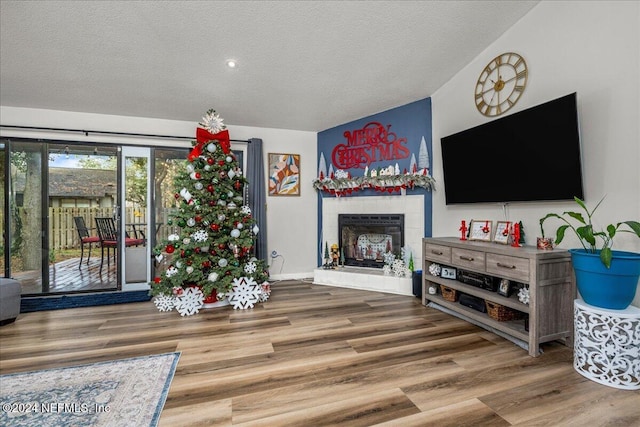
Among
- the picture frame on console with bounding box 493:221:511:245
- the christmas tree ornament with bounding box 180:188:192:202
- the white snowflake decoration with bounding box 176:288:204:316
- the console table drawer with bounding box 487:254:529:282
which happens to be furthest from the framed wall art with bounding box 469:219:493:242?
the christmas tree ornament with bounding box 180:188:192:202

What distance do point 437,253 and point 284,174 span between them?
258 centimetres

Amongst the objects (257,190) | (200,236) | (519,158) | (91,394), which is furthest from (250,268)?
(519,158)

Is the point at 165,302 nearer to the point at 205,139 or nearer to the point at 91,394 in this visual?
the point at 91,394

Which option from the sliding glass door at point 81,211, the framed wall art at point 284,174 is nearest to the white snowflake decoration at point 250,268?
the sliding glass door at point 81,211

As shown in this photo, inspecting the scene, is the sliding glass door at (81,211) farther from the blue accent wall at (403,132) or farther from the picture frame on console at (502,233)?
the picture frame on console at (502,233)

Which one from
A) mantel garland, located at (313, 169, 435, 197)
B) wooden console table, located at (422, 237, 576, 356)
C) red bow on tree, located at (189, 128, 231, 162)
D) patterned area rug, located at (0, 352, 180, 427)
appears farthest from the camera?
mantel garland, located at (313, 169, 435, 197)

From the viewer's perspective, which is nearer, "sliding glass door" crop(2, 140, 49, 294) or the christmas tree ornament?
the christmas tree ornament

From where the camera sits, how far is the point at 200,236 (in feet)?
10.5

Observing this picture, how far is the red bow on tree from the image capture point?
3.39 m

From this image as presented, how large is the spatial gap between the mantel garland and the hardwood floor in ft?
5.08

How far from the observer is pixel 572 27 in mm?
2342

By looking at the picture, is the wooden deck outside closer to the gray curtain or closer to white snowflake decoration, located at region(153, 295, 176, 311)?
white snowflake decoration, located at region(153, 295, 176, 311)

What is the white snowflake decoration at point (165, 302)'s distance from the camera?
3.23m

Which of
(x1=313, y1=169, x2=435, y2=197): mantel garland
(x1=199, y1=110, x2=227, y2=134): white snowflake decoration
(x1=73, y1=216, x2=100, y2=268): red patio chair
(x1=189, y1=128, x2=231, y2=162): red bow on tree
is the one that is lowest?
(x1=73, y1=216, x2=100, y2=268): red patio chair
